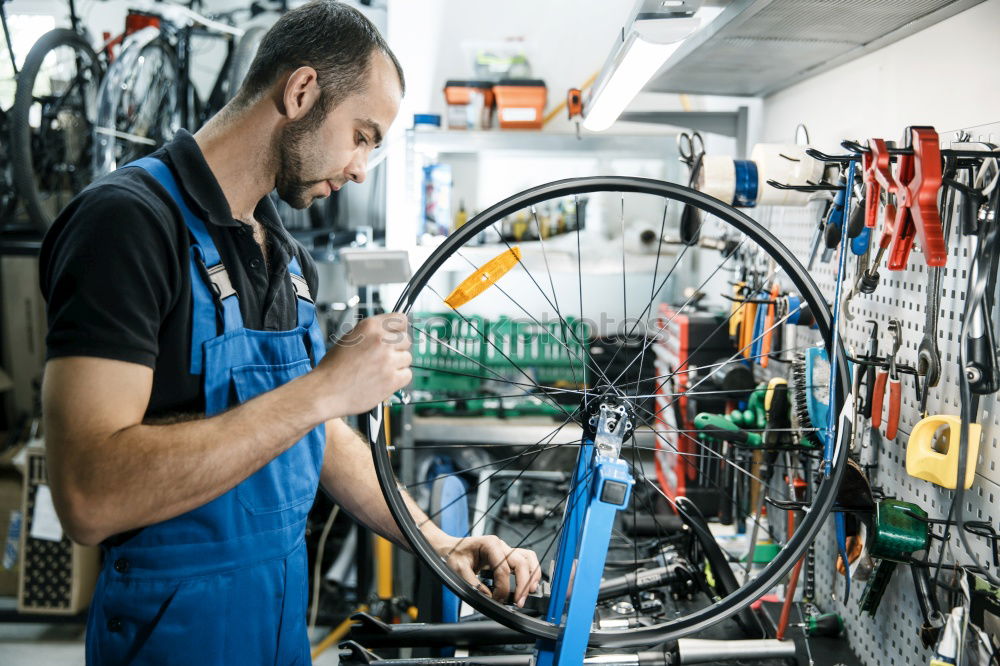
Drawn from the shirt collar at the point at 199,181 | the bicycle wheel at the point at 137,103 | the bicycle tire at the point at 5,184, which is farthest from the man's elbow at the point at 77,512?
the bicycle tire at the point at 5,184

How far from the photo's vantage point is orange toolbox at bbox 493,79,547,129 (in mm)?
2934

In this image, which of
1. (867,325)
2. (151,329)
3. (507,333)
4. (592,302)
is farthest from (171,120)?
(867,325)

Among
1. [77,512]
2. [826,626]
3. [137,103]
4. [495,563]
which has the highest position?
[137,103]

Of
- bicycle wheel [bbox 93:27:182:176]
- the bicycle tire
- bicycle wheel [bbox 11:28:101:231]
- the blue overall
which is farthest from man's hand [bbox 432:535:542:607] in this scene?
the bicycle tire

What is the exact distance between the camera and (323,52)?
1111mm

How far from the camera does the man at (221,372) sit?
0.89 meters

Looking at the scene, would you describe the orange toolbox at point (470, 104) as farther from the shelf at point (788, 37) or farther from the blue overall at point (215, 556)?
the blue overall at point (215, 556)

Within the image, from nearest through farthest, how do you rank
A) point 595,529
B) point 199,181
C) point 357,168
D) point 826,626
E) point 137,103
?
point 595,529, point 199,181, point 357,168, point 826,626, point 137,103

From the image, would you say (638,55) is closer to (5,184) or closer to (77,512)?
(77,512)

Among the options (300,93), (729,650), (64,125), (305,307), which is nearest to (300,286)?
(305,307)

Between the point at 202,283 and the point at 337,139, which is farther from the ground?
the point at 337,139

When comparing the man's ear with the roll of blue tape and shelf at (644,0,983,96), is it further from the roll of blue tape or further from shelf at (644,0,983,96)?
the roll of blue tape

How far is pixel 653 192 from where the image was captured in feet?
3.29

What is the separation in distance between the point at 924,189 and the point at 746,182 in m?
0.59
